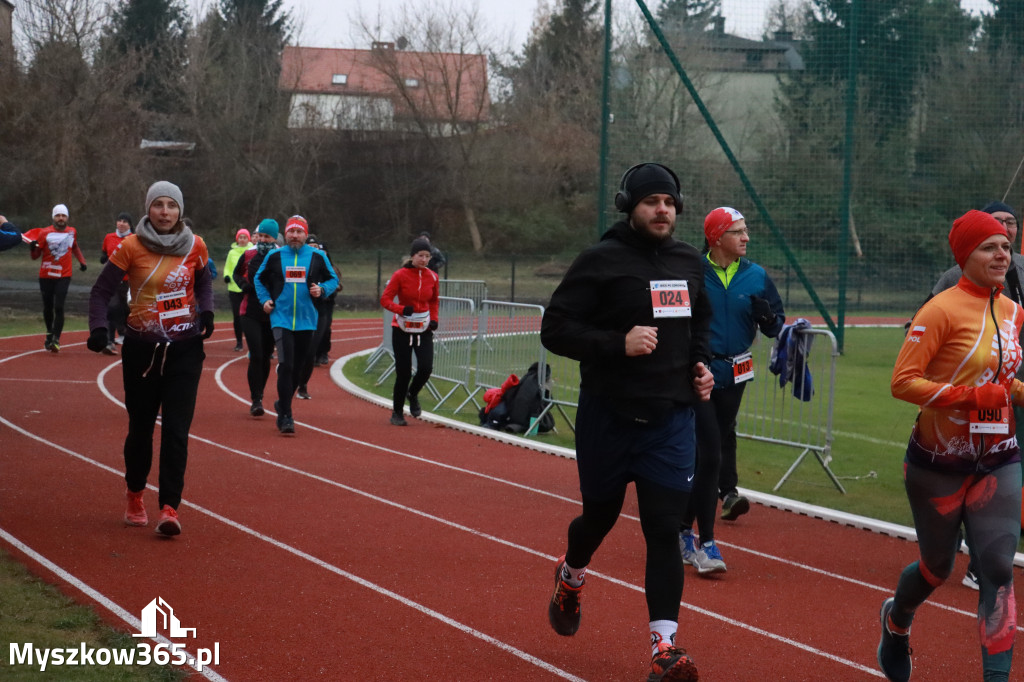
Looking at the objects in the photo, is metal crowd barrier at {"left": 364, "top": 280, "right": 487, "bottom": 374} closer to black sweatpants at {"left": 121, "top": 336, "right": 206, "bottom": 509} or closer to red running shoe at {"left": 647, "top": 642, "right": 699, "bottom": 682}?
black sweatpants at {"left": 121, "top": 336, "right": 206, "bottom": 509}

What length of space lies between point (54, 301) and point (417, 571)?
1466 cm

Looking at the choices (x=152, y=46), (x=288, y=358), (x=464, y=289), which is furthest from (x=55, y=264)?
(x=152, y=46)

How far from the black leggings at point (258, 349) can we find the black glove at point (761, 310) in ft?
24.0

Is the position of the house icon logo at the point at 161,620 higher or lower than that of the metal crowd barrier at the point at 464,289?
lower

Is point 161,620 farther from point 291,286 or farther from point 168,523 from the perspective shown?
point 291,286

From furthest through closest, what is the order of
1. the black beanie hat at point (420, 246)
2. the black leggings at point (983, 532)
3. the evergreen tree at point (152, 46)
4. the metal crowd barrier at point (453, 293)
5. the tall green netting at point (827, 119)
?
1. the evergreen tree at point (152, 46)
2. the tall green netting at point (827, 119)
3. the metal crowd barrier at point (453, 293)
4. the black beanie hat at point (420, 246)
5. the black leggings at point (983, 532)

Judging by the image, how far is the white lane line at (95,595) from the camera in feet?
16.7

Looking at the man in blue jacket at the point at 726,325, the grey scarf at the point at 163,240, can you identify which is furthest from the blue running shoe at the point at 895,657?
the grey scarf at the point at 163,240

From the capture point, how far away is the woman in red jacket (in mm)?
13219

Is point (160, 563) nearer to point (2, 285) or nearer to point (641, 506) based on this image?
point (641, 506)

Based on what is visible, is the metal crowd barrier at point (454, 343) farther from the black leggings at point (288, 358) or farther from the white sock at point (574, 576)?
the white sock at point (574, 576)

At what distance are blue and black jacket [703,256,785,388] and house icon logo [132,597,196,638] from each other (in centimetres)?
345

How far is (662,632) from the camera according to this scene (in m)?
4.79

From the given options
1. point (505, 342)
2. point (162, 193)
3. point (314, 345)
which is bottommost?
point (505, 342)
